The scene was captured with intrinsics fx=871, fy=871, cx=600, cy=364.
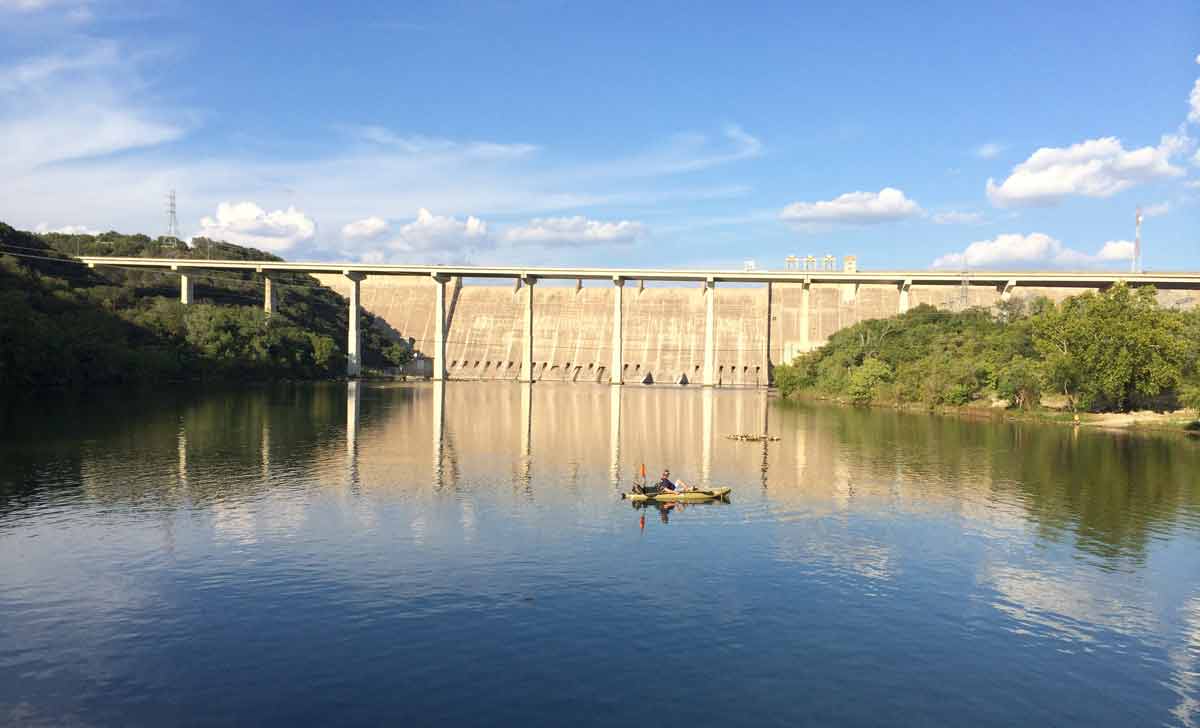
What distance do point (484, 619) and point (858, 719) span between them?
803cm

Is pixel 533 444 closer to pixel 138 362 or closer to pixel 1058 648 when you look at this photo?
pixel 1058 648

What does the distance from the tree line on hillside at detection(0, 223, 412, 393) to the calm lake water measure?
40.2 meters

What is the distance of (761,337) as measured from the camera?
13950 cm

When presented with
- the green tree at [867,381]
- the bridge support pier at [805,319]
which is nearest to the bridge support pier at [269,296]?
the bridge support pier at [805,319]

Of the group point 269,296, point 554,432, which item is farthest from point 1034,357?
point 269,296

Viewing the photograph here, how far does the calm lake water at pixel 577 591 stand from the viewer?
50.0 ft

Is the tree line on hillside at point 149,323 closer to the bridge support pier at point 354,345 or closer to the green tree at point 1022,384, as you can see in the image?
the bridge support pier at point 354,345

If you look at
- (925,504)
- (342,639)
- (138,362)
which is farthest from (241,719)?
(138,362)

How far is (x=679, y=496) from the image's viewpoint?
1273 inches

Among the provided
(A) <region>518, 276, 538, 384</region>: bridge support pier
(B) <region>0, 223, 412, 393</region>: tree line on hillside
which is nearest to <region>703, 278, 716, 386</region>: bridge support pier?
(A) <region>518, 276, 538, 384</region>: bridge support pier

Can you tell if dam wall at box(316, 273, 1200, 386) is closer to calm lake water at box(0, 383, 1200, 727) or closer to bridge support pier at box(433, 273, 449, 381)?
bridge support pier at box(433, 273, 449, 381)

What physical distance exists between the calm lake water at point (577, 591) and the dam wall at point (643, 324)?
96.2 metres

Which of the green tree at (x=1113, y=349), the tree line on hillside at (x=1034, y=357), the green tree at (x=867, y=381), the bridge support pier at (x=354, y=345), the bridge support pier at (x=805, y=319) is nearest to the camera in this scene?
the green tree at (x=1113, y=349)

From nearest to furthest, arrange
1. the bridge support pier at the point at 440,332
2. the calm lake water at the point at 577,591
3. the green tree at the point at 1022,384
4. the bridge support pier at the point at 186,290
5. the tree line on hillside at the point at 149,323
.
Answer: the calm lake water at the point at 577,591, the green tree at the point at 1022,384, the tree line on hillside at the point at 149,323, the bridge support pier at the point at 186,290, the bridge support pier at the point at 440,332
